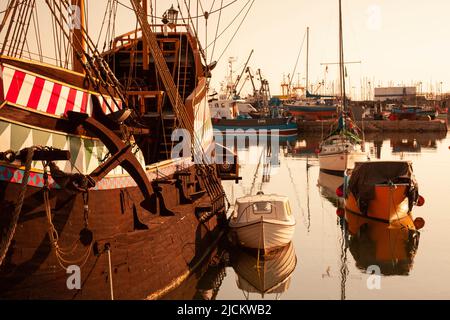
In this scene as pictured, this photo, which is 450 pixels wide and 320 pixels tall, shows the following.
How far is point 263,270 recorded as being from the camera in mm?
16203

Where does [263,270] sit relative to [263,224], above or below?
below

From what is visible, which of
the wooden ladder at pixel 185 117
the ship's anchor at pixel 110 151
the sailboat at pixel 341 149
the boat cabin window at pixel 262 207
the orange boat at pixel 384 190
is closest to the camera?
the ship's anchor at pixel 110 151

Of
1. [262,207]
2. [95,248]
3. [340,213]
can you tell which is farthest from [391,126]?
[95,248]

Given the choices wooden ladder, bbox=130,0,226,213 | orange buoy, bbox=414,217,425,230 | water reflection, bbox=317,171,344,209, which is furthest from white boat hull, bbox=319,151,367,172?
wooden ladder, bbox=130,0,226,213

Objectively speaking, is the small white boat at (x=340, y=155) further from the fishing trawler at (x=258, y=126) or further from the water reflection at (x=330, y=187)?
the fishing trawler at (x=258, y=126)

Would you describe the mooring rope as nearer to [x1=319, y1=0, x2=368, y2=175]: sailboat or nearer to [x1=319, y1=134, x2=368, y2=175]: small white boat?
[x1=319, y1=0, x2=368, y2=175]: sailboat

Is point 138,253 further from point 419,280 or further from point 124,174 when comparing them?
point 419,280

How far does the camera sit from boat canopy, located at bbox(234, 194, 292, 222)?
17.2m

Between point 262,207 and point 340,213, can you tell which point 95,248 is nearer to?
point 262,207

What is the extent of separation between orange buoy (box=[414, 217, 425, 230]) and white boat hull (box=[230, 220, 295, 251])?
7056 mm

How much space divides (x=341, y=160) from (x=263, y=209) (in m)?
20.2

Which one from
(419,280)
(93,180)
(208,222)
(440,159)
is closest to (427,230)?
(419,280)

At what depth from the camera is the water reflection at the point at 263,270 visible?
1509 cm

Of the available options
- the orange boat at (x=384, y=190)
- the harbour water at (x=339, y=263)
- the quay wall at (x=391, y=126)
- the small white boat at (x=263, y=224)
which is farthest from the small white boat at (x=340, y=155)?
the quay wall at (x=391, y=126)
